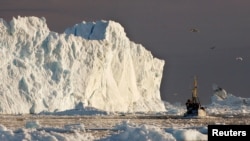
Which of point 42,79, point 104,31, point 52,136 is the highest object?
point 104,31

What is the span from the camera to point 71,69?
58156 millimetres

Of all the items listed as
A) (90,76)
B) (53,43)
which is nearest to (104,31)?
(90,76)

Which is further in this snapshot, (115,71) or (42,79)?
(115,71)

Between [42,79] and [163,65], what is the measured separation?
24307 millimetres

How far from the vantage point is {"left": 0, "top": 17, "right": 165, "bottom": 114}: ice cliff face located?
53.3 meters

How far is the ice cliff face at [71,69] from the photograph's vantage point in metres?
53.3

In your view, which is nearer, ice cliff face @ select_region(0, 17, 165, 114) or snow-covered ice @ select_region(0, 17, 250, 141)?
snow-covered ice @ select_region(0, 17, 250, 141)

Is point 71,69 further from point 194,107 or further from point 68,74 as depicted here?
point 194,107

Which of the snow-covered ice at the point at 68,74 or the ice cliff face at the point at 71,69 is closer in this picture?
the snow-covered ice at the point at 68,74

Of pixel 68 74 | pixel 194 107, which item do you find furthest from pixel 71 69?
pixel 194 107

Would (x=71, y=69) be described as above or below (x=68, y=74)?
above

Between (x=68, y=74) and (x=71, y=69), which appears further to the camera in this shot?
(x=71, y=69)

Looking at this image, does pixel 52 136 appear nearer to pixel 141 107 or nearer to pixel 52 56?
pixel 52 56

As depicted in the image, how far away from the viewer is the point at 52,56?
55.8 meters
